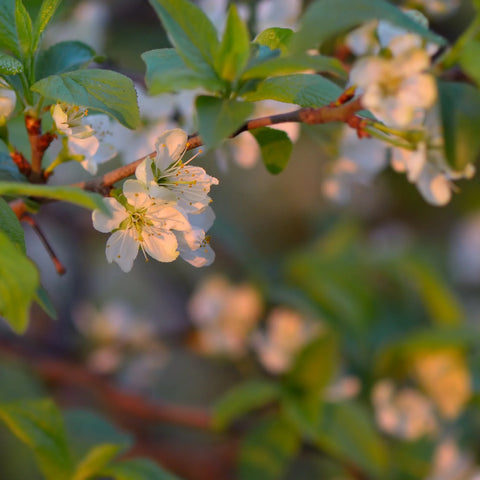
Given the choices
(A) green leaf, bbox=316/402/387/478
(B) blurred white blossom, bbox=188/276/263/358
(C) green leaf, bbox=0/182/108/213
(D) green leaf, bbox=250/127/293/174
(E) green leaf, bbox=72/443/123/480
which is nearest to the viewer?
(C) green leaf, bbox=0/182/108/213

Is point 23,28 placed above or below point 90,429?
above

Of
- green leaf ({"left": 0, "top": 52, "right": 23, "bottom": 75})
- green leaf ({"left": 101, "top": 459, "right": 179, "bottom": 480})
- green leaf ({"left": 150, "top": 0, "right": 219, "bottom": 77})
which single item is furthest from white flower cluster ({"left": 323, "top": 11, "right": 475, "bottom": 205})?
green leaf ({"left": 101, "top": 459, "right": 179, "bottom": 480})

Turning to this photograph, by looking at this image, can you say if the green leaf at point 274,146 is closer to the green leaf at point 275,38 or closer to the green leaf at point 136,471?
the green leaf at point 275,38

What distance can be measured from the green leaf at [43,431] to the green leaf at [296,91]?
1.07 feet

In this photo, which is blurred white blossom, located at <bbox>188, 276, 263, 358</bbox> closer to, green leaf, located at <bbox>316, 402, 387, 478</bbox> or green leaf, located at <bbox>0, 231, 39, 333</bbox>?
green leaf, located at <bbox>316, 402, 387, 478</bbox>

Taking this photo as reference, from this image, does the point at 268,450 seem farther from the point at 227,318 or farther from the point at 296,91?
the point at 296,91

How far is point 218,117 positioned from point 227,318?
30.3 inches

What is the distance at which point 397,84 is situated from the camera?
1.33 ft

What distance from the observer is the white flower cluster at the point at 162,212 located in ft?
1.24

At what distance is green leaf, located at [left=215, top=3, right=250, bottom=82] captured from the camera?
34cm

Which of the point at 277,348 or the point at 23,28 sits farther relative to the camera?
the point at 277,348

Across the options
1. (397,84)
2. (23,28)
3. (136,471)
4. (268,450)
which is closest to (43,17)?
(23,28)

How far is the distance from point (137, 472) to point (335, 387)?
0.42 m

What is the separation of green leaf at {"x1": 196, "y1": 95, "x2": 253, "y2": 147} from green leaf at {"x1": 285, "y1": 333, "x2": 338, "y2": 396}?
1.81 ft
